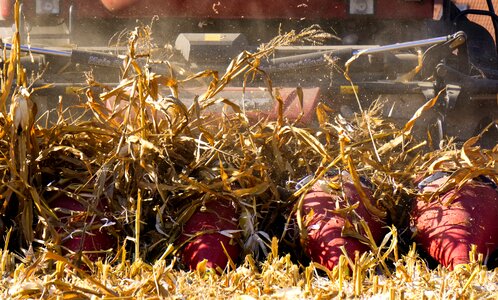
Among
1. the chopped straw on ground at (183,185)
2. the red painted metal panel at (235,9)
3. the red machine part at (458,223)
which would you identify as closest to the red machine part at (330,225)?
the chopped straw on ground at (183,185)

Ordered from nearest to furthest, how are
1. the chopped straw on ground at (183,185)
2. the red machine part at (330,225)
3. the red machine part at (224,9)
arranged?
the chopped straw on ground at (183,185) → the red machine part at (330,225) → the red machine part at (224,9)

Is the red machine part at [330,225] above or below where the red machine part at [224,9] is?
below

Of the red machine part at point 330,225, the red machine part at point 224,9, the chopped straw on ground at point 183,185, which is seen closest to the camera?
the chopped straw on ground at point 183,185

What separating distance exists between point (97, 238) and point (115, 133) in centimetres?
37

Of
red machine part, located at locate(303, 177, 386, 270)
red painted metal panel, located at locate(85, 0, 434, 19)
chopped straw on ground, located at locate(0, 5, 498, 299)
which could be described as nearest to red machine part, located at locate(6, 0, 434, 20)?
red painted metal panel, located at locate(85, 0, 434, 19)

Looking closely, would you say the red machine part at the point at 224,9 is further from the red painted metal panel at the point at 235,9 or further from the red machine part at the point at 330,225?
the red machine part at the point at 330,225

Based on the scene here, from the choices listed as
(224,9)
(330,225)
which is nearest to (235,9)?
(224,9)

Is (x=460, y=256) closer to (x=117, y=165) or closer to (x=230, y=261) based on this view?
(x=230, y=261)

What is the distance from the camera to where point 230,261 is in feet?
7.50

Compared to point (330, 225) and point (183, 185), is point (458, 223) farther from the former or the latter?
point (183, 185)

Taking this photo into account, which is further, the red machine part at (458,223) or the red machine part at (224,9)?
the red machine part at (224,9)

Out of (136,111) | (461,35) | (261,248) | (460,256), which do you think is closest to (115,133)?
(136,111)

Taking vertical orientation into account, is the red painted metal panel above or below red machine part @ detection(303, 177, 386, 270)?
above

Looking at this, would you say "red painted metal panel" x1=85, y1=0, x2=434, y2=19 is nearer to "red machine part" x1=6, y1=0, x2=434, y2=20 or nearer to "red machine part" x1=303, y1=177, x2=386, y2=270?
"red machine part" x1=6, y1=0, x2=434, y2=20
